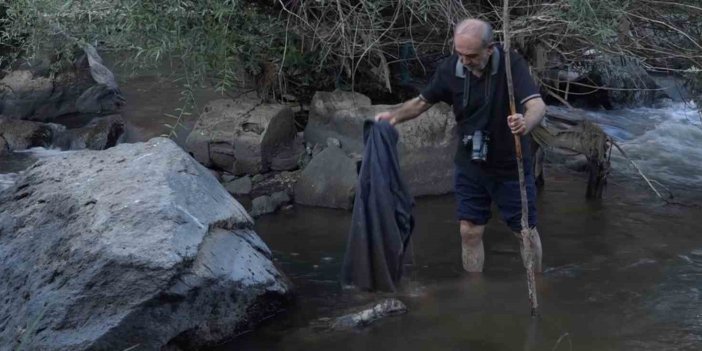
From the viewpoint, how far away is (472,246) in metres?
6.40

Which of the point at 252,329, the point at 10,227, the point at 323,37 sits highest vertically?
the point at 323,37

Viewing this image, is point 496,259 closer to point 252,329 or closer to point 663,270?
point 663,270

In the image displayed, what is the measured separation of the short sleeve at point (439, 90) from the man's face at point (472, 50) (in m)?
0.24

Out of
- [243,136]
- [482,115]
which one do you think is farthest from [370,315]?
[243,136]

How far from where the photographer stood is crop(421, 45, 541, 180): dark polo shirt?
18.1 feet

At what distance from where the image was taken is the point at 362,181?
19.7 ft

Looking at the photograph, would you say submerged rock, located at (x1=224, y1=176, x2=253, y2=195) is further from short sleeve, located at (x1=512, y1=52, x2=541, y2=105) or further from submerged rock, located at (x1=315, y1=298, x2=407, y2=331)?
short sleeve, located at (x1=512, y1=52, x2=541, y2=105)

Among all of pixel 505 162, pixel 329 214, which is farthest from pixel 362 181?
pixel 329 214

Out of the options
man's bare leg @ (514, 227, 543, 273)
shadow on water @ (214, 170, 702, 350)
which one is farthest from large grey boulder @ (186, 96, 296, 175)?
man's bare leg @ (514, 227, 543, 273)

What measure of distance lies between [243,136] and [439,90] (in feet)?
13.2

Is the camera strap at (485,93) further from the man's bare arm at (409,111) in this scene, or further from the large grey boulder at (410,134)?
the large grey boulder at (410,134)

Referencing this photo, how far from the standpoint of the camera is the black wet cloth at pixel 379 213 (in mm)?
5961

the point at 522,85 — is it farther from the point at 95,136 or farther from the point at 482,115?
the point at 95,136

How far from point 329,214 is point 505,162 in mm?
2871
